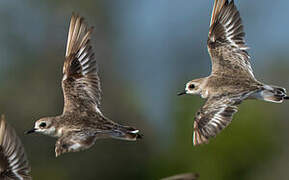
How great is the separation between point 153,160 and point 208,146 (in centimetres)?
467

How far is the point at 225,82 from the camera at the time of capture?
10781 millimetres

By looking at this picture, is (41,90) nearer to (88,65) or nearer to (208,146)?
(208,146)

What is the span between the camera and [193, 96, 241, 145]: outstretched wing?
9.41m

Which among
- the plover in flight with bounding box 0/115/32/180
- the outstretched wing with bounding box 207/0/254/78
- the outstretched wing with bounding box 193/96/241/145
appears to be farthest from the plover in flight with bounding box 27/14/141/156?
the outstretched wing with bounding box 207/0/254/78

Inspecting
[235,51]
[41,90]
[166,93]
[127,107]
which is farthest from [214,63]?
[166,93]

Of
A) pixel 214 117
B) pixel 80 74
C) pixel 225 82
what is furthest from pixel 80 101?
pixel 214 117

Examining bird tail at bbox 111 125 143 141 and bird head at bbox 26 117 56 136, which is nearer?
bird tail at bbox 111 125 143 141

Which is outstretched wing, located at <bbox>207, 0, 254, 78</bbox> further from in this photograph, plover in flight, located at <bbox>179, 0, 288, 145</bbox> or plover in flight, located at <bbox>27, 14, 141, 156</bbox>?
plover in flight, located at <bbox>27, 14, 141, 156</bbox>

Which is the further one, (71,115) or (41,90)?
(41,90)

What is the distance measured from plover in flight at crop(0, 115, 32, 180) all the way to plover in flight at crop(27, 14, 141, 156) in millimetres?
547

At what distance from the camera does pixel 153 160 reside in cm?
3031

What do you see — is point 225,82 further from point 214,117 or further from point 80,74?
point 80,74

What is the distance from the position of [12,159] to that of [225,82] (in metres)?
3.01

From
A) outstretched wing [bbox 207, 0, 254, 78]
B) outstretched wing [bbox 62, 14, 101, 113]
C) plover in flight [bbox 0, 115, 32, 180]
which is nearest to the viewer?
plover in flight [bbox 0, 115, 32, 180]
